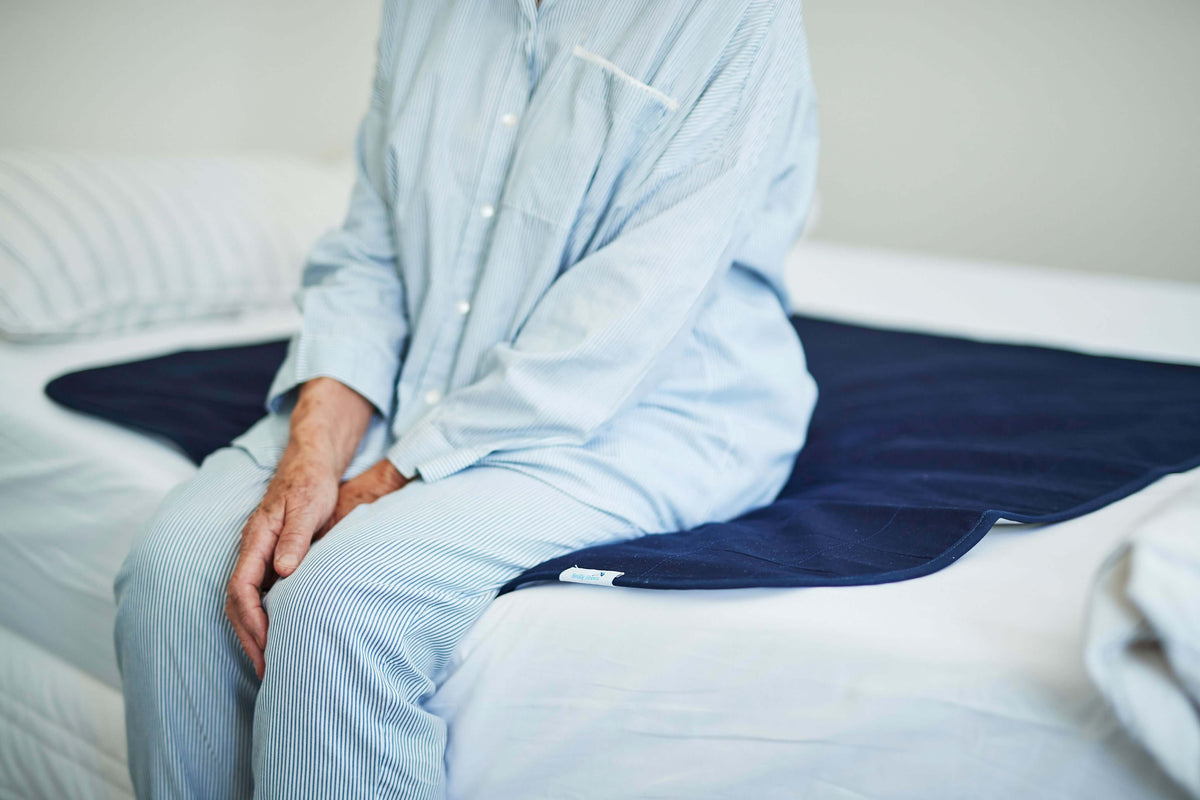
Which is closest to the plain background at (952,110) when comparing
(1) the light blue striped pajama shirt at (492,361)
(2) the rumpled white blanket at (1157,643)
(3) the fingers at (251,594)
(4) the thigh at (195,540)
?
(1) the light blue striped pajama shirt at (492,361)

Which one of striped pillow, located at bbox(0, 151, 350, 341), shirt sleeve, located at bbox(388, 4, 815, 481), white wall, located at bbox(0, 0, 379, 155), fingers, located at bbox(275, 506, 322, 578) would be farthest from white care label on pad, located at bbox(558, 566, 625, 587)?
white wall, located at bbox(0, 0, 379, 155)

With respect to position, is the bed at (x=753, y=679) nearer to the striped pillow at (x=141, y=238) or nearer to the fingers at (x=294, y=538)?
the fingers at (x=294, y=538)

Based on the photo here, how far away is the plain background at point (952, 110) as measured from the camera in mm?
1867

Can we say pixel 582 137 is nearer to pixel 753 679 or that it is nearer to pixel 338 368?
pixel 338 368

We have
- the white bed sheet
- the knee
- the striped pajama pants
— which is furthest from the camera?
the white bed sheet

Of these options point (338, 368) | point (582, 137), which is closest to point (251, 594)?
point (338, 368)

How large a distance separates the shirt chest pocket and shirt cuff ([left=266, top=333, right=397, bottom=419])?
250 millimetres

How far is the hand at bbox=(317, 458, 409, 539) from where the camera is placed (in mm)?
844

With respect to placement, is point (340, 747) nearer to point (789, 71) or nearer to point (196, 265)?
point (789, 71)

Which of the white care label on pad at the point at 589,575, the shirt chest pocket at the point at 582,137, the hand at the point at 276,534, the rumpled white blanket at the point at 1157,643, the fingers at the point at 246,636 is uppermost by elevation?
the shirt chest pocket at the point at 582,137

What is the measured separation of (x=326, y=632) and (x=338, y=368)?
0.37 metres

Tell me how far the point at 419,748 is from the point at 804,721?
0.31 meters

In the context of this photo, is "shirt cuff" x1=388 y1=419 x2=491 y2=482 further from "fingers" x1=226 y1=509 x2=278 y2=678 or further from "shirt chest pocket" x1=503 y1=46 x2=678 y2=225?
"shirt chest pocket" x1=503 y1=46 x2=678 y2=225

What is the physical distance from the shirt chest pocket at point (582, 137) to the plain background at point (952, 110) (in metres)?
1.20
